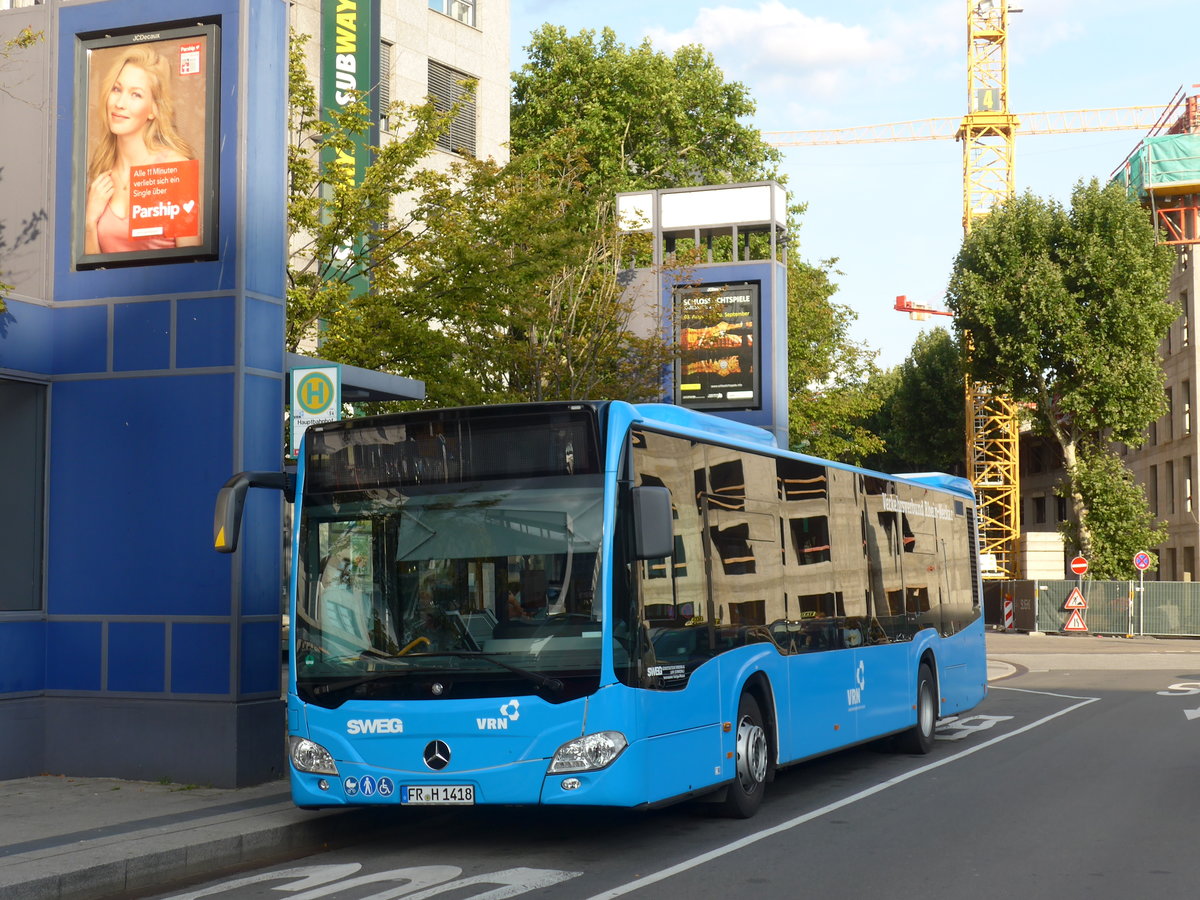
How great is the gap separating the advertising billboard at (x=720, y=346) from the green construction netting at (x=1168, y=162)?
42480 millimetres

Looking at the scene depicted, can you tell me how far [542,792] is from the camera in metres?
9.05

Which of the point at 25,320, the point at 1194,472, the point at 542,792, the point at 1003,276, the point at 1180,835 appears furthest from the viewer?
the point at 1194,472

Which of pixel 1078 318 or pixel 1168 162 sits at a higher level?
pixel 1168 162

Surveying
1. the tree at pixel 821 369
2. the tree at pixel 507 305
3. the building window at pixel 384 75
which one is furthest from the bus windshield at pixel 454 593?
the tree at pixel 821 369

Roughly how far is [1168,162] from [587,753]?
209 feet

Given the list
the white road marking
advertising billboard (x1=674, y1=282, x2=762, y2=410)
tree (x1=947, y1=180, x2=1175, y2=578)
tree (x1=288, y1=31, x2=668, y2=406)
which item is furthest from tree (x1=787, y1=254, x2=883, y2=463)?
the white road marking

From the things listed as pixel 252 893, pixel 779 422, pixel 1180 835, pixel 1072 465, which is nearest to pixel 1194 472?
pixel 1072 465

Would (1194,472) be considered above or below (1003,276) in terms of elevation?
below

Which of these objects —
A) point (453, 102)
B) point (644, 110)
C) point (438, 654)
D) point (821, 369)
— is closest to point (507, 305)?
point (438, 654)

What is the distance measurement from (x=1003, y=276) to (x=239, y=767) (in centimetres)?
4431

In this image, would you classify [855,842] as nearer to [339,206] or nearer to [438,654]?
[438,654]

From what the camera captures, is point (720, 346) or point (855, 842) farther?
point (720, 346)

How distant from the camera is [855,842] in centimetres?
988

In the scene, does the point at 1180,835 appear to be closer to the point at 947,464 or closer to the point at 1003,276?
the point at 1003,276
